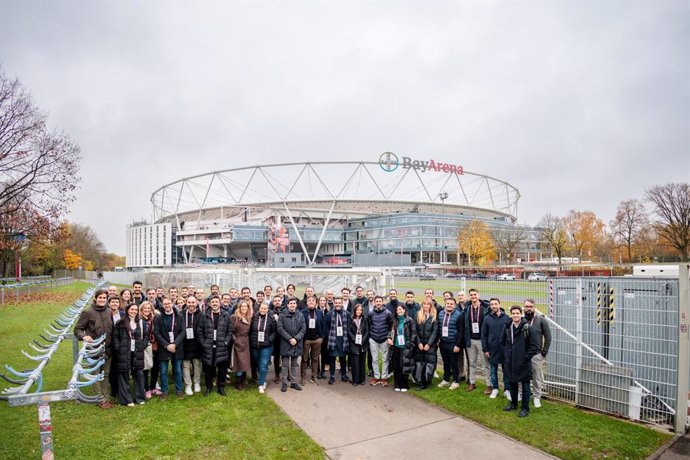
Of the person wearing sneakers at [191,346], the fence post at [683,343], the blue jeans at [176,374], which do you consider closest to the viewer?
the fence post at [683,343]

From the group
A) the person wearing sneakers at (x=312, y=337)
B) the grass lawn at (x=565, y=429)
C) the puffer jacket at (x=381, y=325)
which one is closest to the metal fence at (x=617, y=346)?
the grass lawn at (x=565, y=429)

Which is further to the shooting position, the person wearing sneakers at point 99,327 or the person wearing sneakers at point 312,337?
the person wearing sneakers at point 312,337

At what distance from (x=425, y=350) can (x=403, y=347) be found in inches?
16.8

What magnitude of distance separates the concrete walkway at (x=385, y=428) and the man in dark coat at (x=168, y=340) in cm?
184

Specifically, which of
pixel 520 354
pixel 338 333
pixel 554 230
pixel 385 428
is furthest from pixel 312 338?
pixel 554 230

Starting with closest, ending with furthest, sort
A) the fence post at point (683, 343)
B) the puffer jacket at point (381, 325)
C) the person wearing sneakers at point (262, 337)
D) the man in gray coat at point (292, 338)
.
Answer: the fence post at point (683, 343) < the person wearing sneakers at point (262, 337) < the man in gray coat at point (292, 338) < the puffer jacket at point (381, 325)

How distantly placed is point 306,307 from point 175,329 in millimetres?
2794

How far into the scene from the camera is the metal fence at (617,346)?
6230 millimetres

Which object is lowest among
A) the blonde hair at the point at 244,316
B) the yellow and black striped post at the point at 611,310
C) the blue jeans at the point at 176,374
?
the blue jeans at the point at 176,374

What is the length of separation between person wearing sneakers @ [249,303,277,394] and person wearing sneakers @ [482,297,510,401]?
4067mm

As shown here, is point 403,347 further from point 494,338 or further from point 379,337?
point 494,338

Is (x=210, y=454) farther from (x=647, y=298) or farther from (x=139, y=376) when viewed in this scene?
(x=647, y=298)

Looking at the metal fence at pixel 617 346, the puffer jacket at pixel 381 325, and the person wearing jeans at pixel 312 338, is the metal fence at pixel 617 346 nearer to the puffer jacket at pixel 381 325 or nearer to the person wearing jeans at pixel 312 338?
the puffer jacket at pixel 381 325

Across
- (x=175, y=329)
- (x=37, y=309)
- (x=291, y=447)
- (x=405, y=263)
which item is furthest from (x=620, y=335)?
(x=405, y=263)
